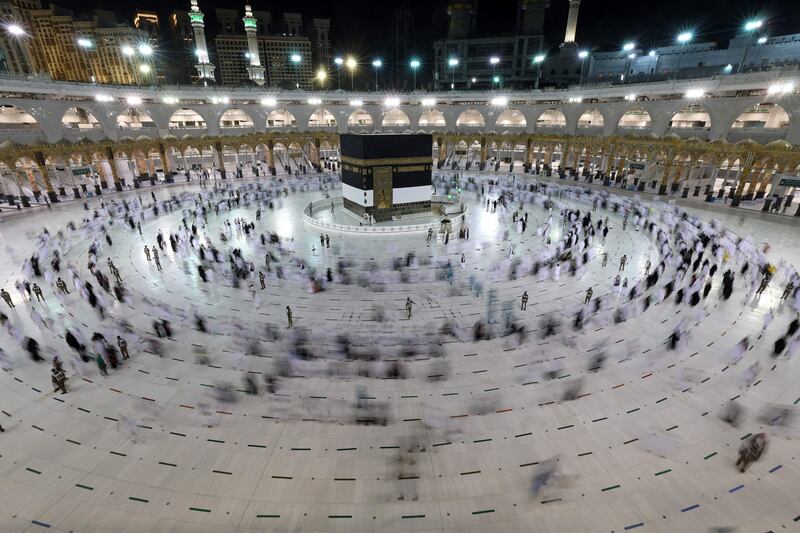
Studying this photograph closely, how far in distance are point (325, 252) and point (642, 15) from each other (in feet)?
186

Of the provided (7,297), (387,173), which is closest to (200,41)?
(387,173)

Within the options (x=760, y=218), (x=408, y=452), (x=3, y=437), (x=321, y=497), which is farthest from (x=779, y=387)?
(x=760, y=218)

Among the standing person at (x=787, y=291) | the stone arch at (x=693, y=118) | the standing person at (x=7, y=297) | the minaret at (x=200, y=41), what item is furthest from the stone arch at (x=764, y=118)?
the minaret at (x=200, y=41)

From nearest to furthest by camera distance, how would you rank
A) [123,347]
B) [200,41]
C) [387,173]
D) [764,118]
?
[123,347], [387,173], [764,118], [200,41]

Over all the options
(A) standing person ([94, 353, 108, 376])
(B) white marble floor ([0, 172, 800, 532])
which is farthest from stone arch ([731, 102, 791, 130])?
(A) standing person ([94, 353, 108, 376])

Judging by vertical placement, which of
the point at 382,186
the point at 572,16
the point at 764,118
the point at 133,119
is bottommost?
the point at 382,186

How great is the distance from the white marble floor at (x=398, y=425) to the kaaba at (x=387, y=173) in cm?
1035

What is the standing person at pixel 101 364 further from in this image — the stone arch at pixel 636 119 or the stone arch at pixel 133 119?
the stone arch at pixel 636 119

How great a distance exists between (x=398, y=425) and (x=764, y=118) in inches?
1578

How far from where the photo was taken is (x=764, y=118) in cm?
3012

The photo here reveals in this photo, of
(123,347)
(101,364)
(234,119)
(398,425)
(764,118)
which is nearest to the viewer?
(398,425)

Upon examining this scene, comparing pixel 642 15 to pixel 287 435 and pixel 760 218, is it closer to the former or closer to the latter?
pixel 760 218

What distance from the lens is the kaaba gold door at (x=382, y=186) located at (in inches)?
865

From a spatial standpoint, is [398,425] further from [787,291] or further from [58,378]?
[787,291]
